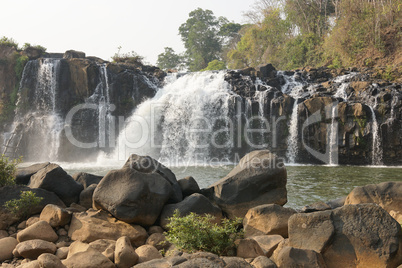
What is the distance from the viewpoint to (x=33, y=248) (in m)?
5.50

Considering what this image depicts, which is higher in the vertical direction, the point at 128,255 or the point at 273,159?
the point at 273,159

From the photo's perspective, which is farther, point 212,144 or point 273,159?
point 212,144

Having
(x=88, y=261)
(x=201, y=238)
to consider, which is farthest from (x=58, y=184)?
(x=201, y=238)

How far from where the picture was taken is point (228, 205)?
7.33 metres

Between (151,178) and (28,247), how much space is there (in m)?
2.31

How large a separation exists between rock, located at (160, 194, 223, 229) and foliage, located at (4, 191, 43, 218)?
7.95 feet

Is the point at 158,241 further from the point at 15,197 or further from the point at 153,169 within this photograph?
the point at 15,197

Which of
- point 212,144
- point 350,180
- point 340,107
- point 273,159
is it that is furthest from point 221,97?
point 273,159

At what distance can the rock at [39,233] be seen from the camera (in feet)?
19.4

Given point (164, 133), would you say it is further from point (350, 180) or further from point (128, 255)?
point (128, 255)

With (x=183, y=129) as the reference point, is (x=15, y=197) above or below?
below

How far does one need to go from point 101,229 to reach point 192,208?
166 cm

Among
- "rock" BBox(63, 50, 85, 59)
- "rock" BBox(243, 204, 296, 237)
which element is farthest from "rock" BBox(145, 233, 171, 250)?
"rock" BBox(63, 50, 85, 59)

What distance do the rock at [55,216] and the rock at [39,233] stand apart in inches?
8.0
